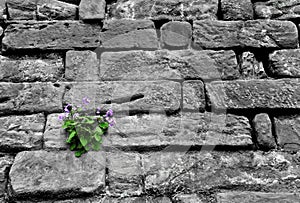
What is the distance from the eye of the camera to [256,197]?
1868 millimetres

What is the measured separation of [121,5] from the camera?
93.4 inches

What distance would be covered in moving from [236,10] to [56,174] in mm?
1594

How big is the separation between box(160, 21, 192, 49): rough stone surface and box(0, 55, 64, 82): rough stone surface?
705 mm

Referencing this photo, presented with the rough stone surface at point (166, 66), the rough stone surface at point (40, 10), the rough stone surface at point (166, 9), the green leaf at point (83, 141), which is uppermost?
the rough stone surface at point (166, 9)

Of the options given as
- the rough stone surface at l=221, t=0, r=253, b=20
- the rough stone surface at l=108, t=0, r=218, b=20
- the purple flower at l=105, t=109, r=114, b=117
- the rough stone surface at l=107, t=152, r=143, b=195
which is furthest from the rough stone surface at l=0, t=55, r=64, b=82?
the rough stone surface at l=221, t=0, r=253, b=20

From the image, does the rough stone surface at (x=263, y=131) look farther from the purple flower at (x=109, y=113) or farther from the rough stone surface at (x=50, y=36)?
the rough stone surface at (x=50, y=36)

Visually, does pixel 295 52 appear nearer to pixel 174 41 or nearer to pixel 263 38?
pixel 263 38

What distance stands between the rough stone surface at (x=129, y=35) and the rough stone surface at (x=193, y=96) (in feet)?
1.15

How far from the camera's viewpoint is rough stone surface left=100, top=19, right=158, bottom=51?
2.24 m

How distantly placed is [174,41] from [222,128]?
666mm

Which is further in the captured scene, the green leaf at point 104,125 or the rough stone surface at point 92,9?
the rough stone surface at point 92,9

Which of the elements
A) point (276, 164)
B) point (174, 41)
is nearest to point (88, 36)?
point (174, 41)

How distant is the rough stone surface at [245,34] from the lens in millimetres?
2244

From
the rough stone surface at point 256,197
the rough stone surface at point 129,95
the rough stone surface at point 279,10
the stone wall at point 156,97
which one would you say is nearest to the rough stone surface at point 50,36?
the stone wall at point 156,97
